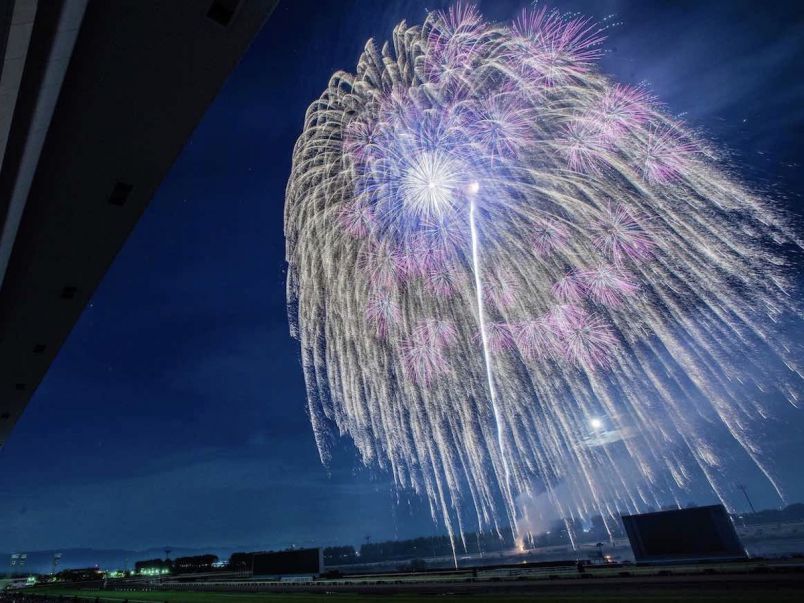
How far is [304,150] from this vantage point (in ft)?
89.5

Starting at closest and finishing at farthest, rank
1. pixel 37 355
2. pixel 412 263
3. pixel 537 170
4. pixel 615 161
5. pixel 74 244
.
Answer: pixel 74 244
pixel 37 355
pixel 615 161
pixel 537 170
pixel 412 263

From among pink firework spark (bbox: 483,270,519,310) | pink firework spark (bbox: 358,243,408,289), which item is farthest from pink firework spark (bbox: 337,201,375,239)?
pink firework spark (bbox: 483,270,519,310)

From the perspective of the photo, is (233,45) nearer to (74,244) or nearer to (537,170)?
(74,244)

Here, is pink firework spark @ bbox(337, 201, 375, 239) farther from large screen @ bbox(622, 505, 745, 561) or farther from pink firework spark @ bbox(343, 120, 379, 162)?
large screen @ bbox(622, 505, 745, 561)

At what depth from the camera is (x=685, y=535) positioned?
1108 inches

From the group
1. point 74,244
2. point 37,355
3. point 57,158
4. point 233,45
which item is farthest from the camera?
point 37,355

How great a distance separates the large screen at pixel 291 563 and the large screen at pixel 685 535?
36.1 meters

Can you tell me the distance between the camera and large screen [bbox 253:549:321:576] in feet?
163

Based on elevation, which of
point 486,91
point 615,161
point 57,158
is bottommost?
point 57,158

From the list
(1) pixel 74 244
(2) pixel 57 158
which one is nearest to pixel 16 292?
(1) pixel 74 244

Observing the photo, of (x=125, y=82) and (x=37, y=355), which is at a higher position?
(x=37, y=355)

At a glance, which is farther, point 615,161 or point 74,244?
point 615,161

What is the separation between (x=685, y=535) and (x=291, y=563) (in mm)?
43241

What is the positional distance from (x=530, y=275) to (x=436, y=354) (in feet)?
28.5
